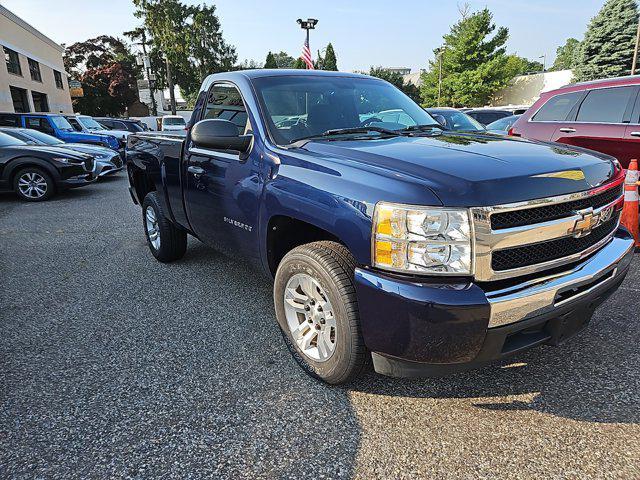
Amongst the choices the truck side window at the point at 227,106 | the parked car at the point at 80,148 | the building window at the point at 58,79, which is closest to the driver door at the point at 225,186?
the truck side window at the point at 227,106

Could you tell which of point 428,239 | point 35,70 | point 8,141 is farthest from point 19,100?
point 428,239

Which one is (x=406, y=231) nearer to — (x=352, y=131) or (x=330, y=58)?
(x=352, y=131)

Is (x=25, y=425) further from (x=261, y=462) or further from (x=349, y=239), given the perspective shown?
(x=349, y=239)

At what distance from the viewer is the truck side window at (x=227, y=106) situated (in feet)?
10.6

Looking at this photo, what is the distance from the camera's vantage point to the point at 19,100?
28.3m

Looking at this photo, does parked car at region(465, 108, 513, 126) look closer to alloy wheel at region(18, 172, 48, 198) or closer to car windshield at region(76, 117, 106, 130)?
alloy wheel at region(18, 172, 48, 198)

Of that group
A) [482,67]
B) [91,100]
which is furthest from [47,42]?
[482,67]

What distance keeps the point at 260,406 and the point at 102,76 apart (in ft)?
198

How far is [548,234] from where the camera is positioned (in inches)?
82.9

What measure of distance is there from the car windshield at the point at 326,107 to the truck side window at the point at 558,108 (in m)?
3.15

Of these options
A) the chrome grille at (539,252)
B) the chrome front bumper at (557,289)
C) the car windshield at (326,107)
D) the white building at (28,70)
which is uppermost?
the white building at (28,70)

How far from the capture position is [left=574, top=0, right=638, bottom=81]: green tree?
30219 mm

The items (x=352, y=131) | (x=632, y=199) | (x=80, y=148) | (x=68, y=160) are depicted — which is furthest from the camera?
(x=80, y=148)

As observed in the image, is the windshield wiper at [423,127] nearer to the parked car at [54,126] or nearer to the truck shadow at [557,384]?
the truck shadow at [557,384]
